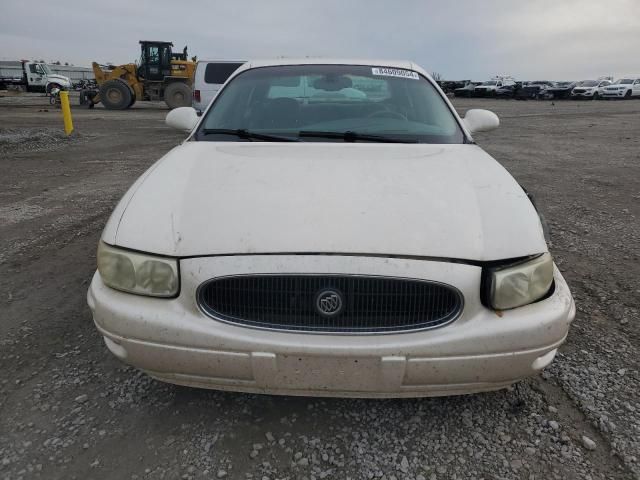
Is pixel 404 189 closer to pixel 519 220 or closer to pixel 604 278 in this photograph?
pixel 519 220

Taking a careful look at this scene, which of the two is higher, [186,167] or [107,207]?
[186,167]

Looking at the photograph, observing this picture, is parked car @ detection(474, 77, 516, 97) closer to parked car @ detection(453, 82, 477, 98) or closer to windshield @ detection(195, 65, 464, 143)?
parked car @ detection(453, 82, 477, 98)

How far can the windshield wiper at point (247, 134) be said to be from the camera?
2.80 meters

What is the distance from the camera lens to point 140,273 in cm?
186

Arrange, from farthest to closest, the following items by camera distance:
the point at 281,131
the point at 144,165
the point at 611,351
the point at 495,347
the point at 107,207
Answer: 1. the point at 144,165
2. the point at 107,207
3. the point at 281,131
4. the point at 611,351
5. the point at 495,347

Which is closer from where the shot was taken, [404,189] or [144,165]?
[404,189]

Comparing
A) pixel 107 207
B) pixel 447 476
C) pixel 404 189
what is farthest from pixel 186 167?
pixel 107 207

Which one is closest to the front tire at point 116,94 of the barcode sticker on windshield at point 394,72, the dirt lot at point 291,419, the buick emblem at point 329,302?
the dirt lot at point 291,419

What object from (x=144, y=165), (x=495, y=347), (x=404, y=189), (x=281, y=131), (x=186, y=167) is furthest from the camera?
(x=144, y=165)

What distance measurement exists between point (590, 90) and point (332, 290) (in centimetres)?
4503

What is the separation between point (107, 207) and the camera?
555 centimetres

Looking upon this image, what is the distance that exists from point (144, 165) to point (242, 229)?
7.21m

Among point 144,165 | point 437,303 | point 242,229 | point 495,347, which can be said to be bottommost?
point 144,165

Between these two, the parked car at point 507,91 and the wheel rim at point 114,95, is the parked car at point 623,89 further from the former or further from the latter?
the wheel rim at point 114,95
